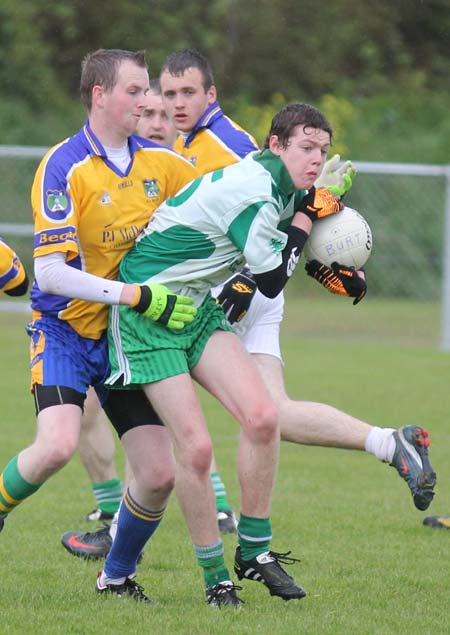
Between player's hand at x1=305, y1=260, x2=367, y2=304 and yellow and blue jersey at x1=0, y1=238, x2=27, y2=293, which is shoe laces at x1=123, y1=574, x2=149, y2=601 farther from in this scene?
player's hand at x1=305, y1=260, x2=367, y2=304

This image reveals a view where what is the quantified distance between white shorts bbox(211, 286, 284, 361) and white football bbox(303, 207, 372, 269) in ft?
3.24

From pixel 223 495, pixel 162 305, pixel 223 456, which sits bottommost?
pixel 223 456

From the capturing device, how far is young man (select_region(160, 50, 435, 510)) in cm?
528

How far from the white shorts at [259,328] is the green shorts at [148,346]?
4.37 ft

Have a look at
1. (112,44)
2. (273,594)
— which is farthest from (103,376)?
(112,44)

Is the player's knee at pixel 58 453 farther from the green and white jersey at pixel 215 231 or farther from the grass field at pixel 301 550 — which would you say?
the green and white jersey at pixel 215 231

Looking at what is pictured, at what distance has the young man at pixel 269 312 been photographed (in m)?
5.28

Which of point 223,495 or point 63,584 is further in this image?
point 223,495

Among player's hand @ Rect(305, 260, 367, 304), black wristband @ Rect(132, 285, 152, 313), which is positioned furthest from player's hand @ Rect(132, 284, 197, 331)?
player's hand @ Rect(305, 260, 367, 304)

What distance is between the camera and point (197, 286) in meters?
5.00

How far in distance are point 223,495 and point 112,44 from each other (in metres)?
21.2

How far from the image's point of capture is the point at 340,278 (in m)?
5.32

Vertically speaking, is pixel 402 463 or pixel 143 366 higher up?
pixel 143 366

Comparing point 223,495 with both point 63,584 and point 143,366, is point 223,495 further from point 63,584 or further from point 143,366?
point 143,366
